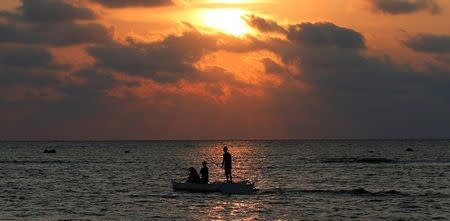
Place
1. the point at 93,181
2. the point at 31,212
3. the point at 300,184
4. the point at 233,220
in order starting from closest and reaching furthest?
1. the point at 233,220
2. the point at 31,212
3. the point at 300,184
4. the point at 93,181

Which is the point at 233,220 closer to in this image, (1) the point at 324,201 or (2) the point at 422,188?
(1) the point at 324,201

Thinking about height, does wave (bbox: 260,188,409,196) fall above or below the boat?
below

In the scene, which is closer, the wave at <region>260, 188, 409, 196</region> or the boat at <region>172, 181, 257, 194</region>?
the boat at <region>172, 181, 257, 194</region>

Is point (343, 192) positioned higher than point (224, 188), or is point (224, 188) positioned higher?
point (224, 188)

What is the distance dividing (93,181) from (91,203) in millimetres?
22339

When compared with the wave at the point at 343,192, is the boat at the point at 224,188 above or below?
above

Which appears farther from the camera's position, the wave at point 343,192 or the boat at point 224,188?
the wave at point 343,192

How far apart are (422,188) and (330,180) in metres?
11.7

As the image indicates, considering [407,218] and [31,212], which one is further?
[31,212]

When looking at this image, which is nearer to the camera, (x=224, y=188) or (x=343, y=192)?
(x=224, y=188)

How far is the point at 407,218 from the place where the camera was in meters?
39.4

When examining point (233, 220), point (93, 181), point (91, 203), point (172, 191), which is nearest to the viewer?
point (233, 220)

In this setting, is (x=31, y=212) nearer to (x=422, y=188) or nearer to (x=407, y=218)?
(x=407, y=218)

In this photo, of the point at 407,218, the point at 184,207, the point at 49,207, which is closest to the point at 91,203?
the point at 49,207
